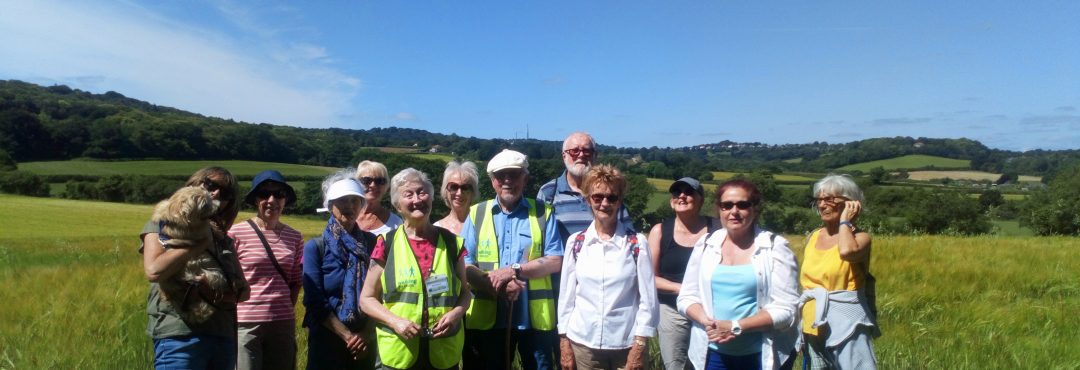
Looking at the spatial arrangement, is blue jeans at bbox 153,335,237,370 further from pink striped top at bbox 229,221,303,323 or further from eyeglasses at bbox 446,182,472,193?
eyeglasses at bbox 446,182,472,193

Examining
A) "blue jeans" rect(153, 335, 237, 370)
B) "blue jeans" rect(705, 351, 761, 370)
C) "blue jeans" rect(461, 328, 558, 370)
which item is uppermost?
"blue jeans" rect(153, 335, 237, 370)

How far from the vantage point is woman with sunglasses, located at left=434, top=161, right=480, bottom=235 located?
3760 millimetres

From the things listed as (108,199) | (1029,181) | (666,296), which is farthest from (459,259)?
(1029,181)

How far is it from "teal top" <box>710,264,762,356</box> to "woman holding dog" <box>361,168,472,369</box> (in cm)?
132

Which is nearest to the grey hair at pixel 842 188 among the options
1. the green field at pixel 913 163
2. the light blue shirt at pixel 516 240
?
the light blue shirt at pixel 516 240

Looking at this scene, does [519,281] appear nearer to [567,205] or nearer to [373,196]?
[567,205]

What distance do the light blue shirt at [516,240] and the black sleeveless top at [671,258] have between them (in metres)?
0.62

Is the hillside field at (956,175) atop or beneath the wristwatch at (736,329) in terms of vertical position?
beneath

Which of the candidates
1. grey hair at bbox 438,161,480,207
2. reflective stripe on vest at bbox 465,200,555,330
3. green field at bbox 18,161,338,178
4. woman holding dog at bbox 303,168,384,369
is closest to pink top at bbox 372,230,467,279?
woman holding dog at bbox 303,168,384,369

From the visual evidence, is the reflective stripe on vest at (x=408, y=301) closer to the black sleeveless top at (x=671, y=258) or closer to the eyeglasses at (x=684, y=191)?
the black sleeveless top at (x=671, y=258)

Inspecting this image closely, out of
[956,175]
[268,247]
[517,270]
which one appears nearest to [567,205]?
[517,270]

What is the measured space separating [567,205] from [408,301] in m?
1.29

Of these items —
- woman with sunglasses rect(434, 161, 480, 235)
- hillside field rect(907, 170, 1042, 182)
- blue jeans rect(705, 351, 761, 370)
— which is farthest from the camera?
hillside field rect(907, 170, 1042, 182)

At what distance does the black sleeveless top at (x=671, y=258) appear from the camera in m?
3.72
